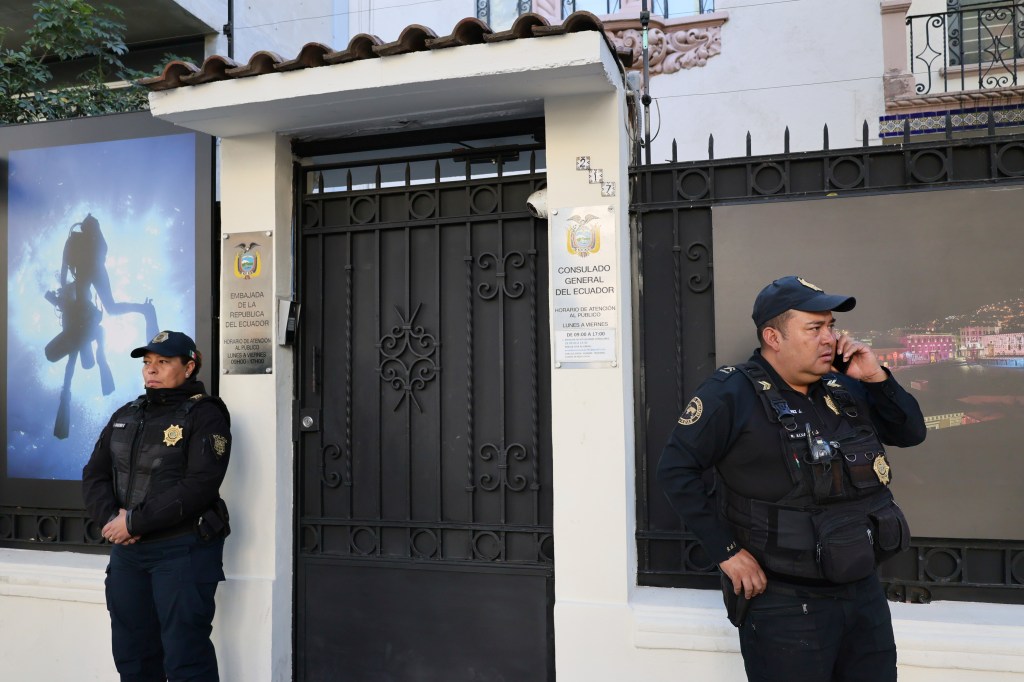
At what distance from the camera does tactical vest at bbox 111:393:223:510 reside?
3.45 metres

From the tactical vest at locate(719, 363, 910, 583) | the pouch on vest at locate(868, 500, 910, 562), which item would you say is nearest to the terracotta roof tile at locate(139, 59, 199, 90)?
the tactical vest at locate(719, 363, 910, 583)

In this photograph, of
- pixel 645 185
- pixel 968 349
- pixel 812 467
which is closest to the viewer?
pixel 812 467

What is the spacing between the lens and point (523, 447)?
12.4 feet

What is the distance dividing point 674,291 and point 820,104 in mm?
6999

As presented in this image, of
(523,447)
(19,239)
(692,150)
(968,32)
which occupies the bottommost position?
(523,447)

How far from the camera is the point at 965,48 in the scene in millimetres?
9000

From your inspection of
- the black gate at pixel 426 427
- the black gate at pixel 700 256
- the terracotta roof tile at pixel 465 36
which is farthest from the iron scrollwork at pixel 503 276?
the terracotta roof tile at pixel 465 36

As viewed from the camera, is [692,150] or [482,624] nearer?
A: [482,624]

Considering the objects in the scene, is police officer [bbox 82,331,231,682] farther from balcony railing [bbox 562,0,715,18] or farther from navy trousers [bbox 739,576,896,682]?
balcony railing [bbox 562,0,715,18]

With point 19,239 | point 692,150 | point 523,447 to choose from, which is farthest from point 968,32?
point 19,239

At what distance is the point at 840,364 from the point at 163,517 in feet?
9.46

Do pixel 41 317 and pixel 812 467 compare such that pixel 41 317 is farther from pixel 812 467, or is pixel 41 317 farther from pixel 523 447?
pixel 812 467

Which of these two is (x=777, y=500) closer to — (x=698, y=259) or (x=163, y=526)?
(x=698, y=259)

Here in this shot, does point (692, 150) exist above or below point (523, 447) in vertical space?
above
